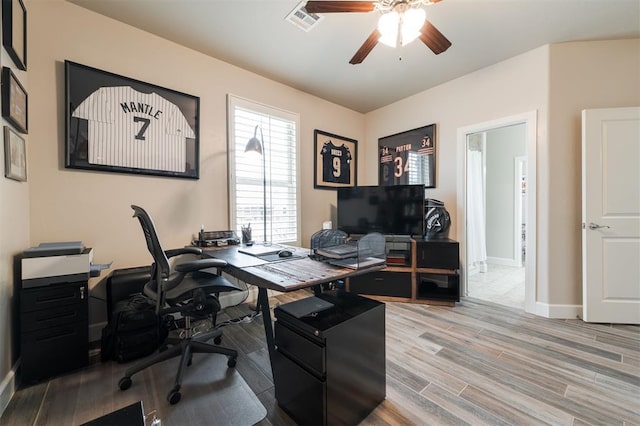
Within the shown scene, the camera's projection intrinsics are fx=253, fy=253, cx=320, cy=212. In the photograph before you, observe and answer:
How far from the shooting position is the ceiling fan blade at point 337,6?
1599 mm

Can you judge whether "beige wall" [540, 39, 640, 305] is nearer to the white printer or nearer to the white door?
the white door

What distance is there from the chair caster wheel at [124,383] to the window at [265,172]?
5.16ft

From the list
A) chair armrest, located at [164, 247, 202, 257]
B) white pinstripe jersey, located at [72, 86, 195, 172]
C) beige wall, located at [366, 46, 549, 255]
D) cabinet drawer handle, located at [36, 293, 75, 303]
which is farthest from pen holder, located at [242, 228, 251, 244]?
beige wall, located at [366, 46, 549, 255]

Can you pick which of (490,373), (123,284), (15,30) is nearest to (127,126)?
(15,30)

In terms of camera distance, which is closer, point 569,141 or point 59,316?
point 59,316

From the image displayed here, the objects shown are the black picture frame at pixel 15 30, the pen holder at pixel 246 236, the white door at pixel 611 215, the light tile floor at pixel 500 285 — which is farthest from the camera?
the light tile floor at pixel 500 285

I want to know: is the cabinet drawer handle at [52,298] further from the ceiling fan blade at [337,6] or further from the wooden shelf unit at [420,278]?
the wooden shelf unit at [420,278]

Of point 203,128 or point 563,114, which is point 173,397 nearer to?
point 203,128

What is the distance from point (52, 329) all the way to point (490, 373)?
114 inches

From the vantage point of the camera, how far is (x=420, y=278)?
10.2 feet

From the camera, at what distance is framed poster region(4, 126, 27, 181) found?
4.88 ft

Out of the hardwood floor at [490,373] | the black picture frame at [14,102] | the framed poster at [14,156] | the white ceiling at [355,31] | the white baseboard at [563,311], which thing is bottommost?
the hardwood floor at [490,373]

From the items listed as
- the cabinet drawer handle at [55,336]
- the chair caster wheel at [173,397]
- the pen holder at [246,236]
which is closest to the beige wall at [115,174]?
the pen holder at [246,236]

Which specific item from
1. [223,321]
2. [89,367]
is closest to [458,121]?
[223,321]
